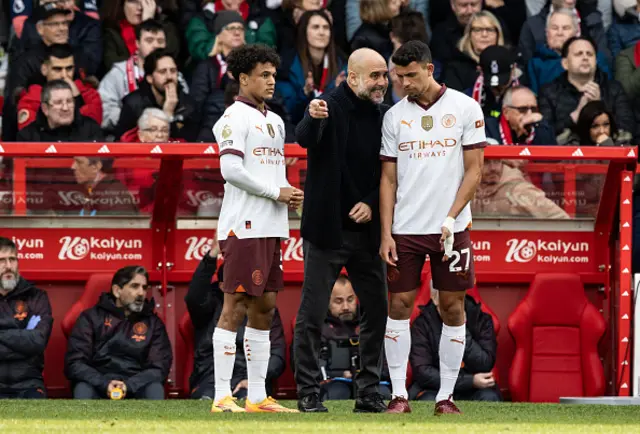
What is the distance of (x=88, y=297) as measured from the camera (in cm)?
1180

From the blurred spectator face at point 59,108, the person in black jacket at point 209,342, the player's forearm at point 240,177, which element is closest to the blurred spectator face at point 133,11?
the blurred spectator face at point 59,108

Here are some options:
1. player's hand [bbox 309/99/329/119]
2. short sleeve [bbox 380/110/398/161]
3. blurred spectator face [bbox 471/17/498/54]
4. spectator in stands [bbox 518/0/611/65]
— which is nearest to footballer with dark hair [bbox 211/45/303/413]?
player's hand [bbox 309/99/329/119]

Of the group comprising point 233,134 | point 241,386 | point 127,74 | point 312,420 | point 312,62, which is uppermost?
point 312,62

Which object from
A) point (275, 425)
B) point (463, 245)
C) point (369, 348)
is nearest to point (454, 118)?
point (463, 245)

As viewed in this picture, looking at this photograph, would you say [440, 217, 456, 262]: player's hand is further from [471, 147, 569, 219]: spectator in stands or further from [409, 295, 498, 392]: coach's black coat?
[471, 147, 569, 219]: spectator in stands

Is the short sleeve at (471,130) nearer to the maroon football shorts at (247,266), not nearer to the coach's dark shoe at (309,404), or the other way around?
the maroon football shorts at (247,266)

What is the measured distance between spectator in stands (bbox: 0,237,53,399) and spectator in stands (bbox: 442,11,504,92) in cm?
483

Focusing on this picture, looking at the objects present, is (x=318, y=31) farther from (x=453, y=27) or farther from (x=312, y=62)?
(x=453, y=27)

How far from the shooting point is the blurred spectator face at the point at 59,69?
14305mm

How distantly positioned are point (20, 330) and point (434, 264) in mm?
3974

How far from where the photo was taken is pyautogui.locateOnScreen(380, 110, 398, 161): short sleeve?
8539 mm

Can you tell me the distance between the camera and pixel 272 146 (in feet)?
28.2

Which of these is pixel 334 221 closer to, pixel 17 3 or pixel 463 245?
pixel 463 245

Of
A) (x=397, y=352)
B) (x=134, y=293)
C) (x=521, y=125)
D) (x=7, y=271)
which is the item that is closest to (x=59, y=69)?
(x=7, y=271)
